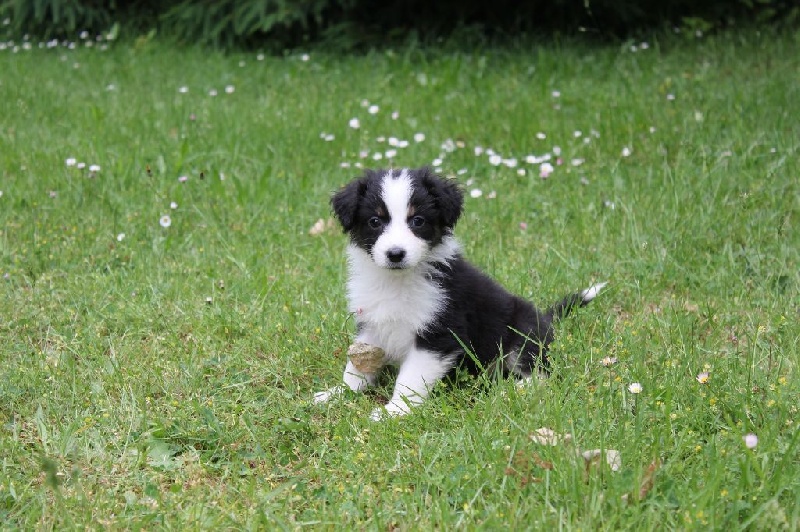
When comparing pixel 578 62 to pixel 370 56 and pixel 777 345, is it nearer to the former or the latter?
pixel 370 56

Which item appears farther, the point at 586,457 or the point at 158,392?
the point at 158,392

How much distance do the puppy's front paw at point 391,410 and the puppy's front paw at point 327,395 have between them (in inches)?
7.8

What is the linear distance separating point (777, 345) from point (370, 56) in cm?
582

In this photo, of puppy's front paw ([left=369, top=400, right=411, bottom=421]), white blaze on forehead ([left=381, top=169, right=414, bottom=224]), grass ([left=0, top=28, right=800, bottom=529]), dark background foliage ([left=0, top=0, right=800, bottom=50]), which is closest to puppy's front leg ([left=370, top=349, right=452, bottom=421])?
puppy's front paw ([left=369, top=400, right=411, bottom=421])

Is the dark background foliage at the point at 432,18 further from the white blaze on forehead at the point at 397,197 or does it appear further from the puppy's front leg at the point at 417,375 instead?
the puppy's front leg at the point at 417,375

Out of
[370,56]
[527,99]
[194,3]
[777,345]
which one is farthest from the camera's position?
[194,3]

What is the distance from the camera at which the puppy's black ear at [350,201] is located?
3.59 metres

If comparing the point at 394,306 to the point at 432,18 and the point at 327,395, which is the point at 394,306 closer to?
the point at 327,395

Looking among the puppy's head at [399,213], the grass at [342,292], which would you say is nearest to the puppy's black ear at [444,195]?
the puppy's head at [399,213]

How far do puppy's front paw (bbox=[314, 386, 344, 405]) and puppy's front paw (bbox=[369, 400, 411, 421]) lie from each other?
0.20 m

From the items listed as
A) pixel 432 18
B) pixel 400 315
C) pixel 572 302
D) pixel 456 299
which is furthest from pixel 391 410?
pixel 432 18

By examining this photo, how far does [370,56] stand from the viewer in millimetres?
8727

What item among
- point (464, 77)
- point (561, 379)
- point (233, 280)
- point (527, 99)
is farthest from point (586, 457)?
point (464, 77)

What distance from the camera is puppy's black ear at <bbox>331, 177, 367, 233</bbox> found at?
3592 mm
